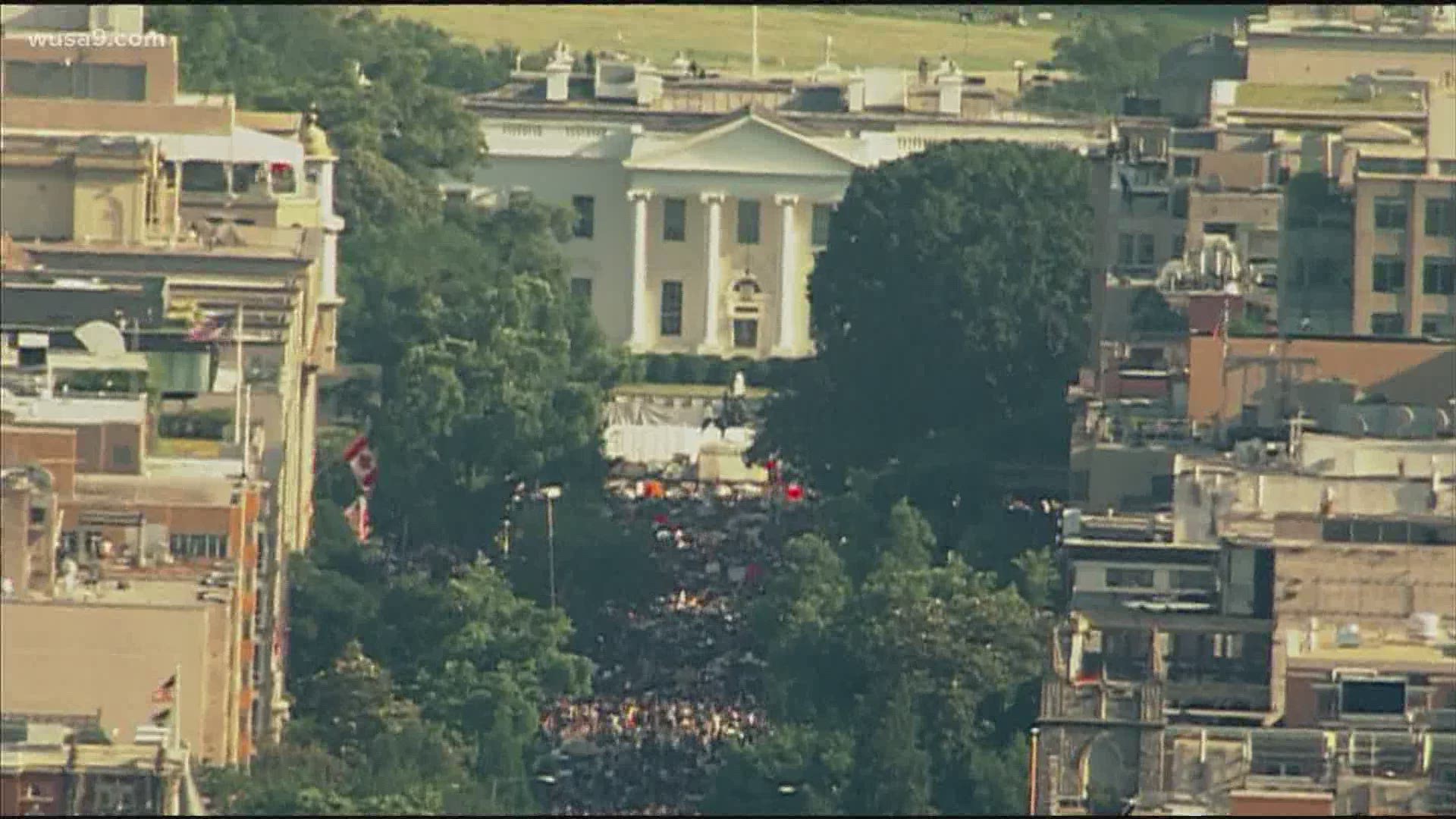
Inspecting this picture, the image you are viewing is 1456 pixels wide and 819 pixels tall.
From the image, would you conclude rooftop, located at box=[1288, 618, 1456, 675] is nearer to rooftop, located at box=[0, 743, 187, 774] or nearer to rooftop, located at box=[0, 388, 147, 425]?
rooftop, located at box=[0, 743, 187, 774]

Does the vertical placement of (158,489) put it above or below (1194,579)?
above

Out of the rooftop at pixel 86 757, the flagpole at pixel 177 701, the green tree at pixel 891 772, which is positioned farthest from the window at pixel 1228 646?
the rooftop at pixel 86 757

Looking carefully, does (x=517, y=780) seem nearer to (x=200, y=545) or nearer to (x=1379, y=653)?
(x=200, y=545)

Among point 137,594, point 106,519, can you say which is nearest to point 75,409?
point 106,519

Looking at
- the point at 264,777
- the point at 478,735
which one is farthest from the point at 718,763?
the point at 264,777

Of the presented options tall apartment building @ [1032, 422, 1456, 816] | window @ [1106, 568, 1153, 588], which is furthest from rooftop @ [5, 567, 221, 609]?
window @ [1106, 568, 1153, 588]

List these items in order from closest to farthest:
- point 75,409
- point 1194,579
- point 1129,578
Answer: point 1194,579 → point 1129,578 → point 75,409

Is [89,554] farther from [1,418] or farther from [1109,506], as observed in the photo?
[1109,506]
